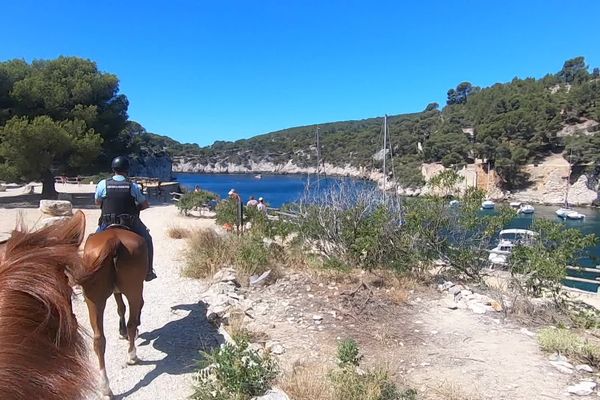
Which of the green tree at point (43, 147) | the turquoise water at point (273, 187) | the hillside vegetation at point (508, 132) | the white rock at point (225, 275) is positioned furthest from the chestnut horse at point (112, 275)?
the hillside vegetation at point (508, 132)

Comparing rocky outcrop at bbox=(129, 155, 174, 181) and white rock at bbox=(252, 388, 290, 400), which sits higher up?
rocky outcrop at bbox=(129, 155, 174, 181)

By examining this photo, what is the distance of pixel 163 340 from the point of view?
212 inches

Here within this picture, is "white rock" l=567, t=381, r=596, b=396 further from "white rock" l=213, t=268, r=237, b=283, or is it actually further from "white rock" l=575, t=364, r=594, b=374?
"white rock" l=213, t=268, r=237, b=283

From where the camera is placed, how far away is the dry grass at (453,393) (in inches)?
152

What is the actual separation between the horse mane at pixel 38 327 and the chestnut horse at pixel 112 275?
2717 mm

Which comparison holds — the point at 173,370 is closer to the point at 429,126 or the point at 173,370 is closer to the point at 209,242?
the point at 209,242

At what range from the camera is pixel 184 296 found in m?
7.22

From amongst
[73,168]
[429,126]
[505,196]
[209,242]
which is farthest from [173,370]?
[429,126]

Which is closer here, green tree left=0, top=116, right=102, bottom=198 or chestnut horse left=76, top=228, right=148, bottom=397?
chestnut horse left=76, top=228, right=148, bottom=397

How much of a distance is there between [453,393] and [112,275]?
3436mm

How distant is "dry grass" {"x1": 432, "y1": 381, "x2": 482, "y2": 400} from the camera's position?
12.7 ft

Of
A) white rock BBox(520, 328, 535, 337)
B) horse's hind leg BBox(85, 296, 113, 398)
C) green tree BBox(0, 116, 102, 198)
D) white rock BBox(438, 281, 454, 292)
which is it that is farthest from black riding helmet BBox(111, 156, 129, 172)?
green tree BBox(0, 116, 102, 198)

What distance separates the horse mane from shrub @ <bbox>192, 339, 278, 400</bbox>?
2910 millimetres

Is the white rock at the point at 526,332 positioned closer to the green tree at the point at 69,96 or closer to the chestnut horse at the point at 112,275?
the chestnut horse at the point at 112,275
